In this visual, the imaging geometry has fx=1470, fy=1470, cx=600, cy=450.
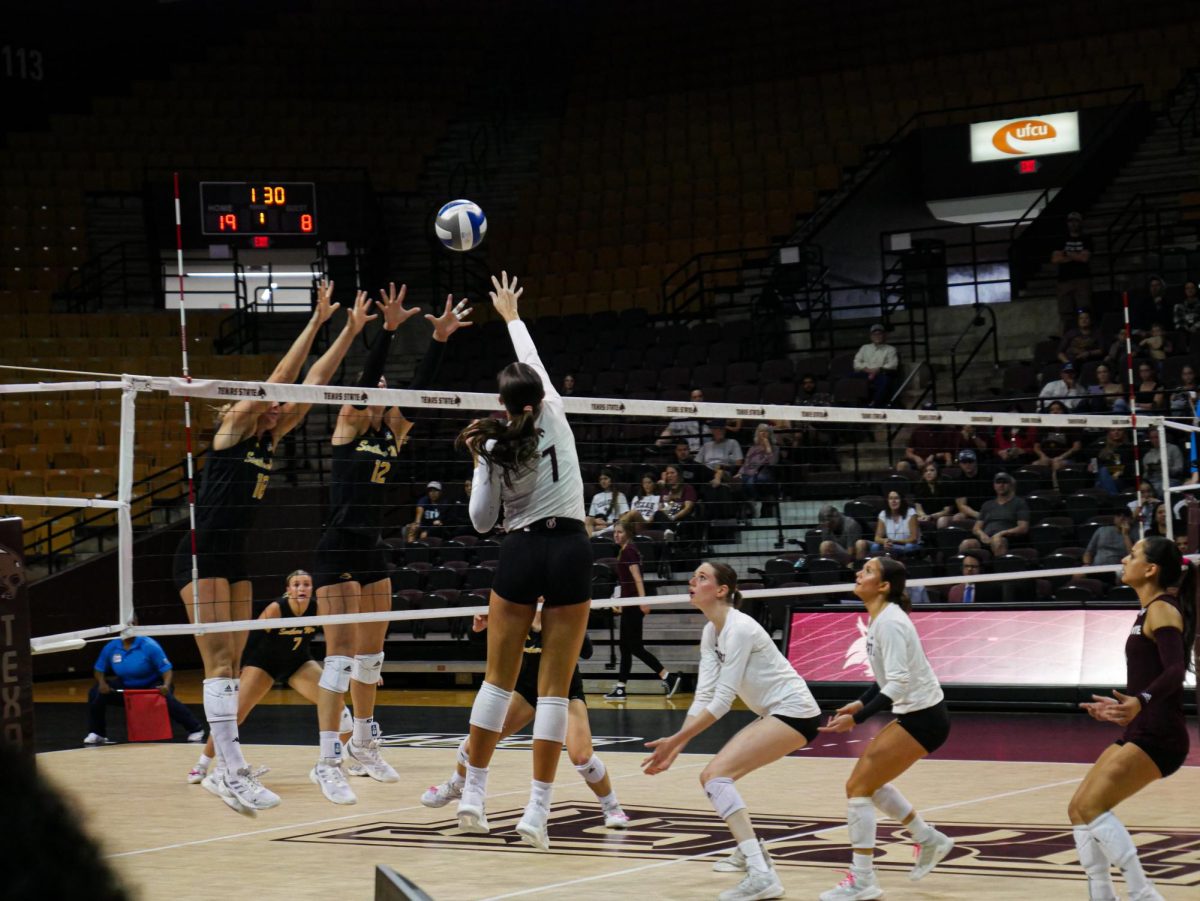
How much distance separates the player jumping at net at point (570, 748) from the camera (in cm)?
629

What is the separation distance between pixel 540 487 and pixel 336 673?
2.82m

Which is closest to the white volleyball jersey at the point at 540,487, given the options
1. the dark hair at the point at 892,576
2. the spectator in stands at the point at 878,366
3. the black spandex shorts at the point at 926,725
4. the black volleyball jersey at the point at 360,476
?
the dark hair at the point at 892,576

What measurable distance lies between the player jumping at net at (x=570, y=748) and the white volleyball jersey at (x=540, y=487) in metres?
0.76

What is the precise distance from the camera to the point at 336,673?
7887 millimetres

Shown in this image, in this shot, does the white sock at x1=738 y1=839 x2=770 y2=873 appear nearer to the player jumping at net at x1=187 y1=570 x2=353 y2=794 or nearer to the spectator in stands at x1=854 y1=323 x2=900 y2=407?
Answer: the player jumping at net at x1=187 y1=570 x2=353 y2=794

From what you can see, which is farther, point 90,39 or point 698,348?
point 90,39

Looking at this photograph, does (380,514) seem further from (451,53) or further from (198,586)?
(451,53)

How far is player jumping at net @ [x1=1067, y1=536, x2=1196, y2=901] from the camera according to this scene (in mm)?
4785

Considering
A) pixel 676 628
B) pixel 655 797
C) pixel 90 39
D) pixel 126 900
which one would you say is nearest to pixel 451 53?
pixel 90 39

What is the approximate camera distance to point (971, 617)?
12633 mm

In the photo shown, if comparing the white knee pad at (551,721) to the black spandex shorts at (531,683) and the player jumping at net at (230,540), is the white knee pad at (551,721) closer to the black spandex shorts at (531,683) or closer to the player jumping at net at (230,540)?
the black spandex shorts at (531,683)

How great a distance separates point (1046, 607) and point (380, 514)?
588 centimetres

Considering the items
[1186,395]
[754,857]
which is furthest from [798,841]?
[1186,395]

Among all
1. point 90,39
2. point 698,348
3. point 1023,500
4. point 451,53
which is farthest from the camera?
point 451,53
